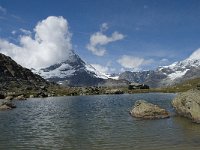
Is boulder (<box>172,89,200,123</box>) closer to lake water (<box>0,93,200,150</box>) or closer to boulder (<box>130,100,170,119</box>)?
lake water (<box>0,93,200,150</box>)

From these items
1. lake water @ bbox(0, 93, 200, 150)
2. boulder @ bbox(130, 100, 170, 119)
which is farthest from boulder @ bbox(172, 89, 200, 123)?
boulder @ bbox(130, 100, 170, 119)

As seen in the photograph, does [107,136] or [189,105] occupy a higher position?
[189,105]

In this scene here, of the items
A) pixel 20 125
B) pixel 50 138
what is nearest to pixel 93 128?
pixel 50 138

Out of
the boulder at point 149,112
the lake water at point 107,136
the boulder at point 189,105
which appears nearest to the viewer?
the lake water at point 107,136

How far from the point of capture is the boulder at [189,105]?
199ft

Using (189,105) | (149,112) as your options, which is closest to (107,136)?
(149,112)

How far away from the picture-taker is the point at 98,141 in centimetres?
4334

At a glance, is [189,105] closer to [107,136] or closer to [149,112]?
[149,112]

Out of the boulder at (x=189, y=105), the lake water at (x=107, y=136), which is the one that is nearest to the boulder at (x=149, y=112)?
the boulder at (x=189, y=105)

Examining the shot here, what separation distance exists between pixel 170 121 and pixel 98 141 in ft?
72.9

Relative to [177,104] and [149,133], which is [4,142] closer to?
[149,133]

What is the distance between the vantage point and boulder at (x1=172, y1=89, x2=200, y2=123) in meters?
60.7

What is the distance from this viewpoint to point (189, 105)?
63625 mm

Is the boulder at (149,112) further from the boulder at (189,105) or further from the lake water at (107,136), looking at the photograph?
the lake water at (107,136)
